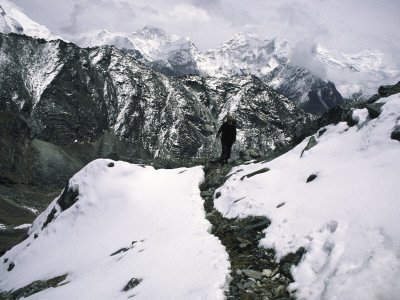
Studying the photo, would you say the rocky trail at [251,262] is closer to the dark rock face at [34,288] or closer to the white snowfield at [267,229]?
the white snowfield at [267,229]

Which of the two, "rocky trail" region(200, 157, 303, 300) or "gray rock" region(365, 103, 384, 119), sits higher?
"gray rock" region(365, 103, 384, 119)

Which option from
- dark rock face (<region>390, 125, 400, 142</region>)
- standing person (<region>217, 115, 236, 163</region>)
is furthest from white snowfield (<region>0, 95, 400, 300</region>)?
standing person (<region>217, 115, 236, 163</region>)

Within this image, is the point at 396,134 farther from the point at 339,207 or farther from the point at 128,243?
the point at 128,243

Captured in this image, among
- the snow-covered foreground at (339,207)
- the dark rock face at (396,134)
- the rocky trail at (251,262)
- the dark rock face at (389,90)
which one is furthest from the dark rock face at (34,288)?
the dark rock face at (389,90)

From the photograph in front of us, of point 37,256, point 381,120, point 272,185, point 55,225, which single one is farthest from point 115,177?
point 381,120

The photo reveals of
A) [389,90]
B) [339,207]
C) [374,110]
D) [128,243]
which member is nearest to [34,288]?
[128,243]

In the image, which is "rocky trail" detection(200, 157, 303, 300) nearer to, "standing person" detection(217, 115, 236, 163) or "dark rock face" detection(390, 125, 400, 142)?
"dark rock face" detection(390, 125, 400, 142)

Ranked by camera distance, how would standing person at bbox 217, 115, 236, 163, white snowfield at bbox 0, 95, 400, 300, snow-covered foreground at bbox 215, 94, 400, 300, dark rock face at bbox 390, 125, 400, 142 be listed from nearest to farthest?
snow-covered foreground at bbox 215, 94, 400, 300 < white snowfield at bbox 0, 95, 400, 300 < dark rock face at bbox 390, 125, 400, 142 < standing person at bbox 217, 115, 236, 163
